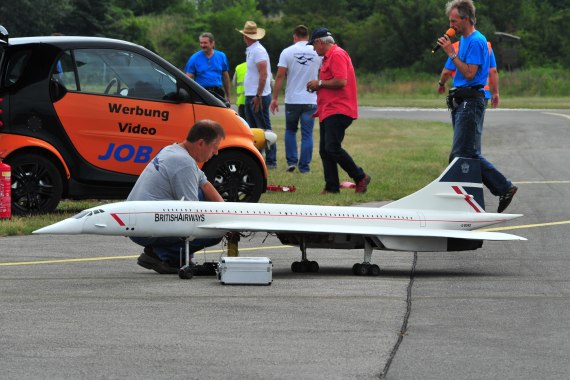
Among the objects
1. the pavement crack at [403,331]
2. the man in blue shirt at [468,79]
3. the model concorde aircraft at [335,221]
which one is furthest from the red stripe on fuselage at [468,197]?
the man in blue shirt at [468,79]

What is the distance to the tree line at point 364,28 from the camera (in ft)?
231

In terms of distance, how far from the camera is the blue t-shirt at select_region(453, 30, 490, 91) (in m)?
13.7

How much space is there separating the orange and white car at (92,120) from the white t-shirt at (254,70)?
539 cm

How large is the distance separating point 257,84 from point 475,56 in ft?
24.0

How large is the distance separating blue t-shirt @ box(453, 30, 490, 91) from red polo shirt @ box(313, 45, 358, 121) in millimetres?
2654

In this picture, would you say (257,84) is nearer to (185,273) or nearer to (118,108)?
(118,108)

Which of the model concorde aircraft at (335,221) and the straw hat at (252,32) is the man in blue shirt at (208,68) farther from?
the model concorde aircraft at (335,221)

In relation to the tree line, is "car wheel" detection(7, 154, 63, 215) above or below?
above

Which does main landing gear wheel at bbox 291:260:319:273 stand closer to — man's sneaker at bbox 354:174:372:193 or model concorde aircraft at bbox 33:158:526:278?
model concorde aircraft at bbox 33:158:526:278

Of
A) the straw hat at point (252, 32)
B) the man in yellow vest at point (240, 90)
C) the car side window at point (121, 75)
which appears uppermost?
the car side window at point (121, 75)

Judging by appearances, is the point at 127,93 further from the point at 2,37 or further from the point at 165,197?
the point at 165,197

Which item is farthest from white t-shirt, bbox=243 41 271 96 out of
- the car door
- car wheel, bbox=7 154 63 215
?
car wheel, bbox=7 154 63 215

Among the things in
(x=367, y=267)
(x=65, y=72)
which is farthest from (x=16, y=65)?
(x=367, y=267)

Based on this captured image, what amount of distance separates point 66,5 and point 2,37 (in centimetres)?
5631
